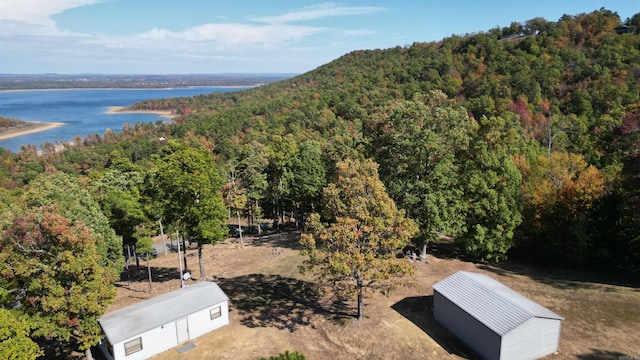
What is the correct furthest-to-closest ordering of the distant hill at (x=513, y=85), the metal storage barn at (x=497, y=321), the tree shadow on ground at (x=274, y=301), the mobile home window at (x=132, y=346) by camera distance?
the distant hill at (x=513, y=85) → the tree shadow on ground at (x=274, y=301) → the mobile home window at (x=132, y=346) → the metal storage barn at (x=497, y=321)

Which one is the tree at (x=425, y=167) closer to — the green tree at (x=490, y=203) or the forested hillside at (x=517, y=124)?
the forested hillside at (x=517, y=124)

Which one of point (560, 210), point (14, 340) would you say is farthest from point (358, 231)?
point (560, 210)

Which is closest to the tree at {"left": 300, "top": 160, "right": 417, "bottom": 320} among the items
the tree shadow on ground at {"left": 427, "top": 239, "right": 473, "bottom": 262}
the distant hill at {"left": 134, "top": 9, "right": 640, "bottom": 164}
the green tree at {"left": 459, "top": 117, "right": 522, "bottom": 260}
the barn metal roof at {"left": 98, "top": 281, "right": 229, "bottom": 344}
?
the barn metal roof at {"left": 98, "top": 281, "right": 229, "bottom": 344}

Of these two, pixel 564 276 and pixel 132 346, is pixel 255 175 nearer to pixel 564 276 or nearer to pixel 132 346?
pixel 132 346

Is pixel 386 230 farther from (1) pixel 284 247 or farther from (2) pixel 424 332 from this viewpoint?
(1) pixel 284 247

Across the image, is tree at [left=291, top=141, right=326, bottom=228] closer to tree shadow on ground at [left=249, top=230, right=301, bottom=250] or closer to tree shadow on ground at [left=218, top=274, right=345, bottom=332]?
tree shadow on ground at [left=249, top=230, right=301, bottom=250]

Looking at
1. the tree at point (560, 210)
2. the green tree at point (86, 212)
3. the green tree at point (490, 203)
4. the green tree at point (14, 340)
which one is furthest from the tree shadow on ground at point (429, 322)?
the green tree at point (14, 340)

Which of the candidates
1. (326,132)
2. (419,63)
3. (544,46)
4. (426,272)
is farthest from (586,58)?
(426,272)

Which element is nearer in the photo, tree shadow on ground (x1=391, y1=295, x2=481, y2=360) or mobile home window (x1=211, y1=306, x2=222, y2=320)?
tree shadow on ground (x1=391, y1=295, x2=481, y2=360)
